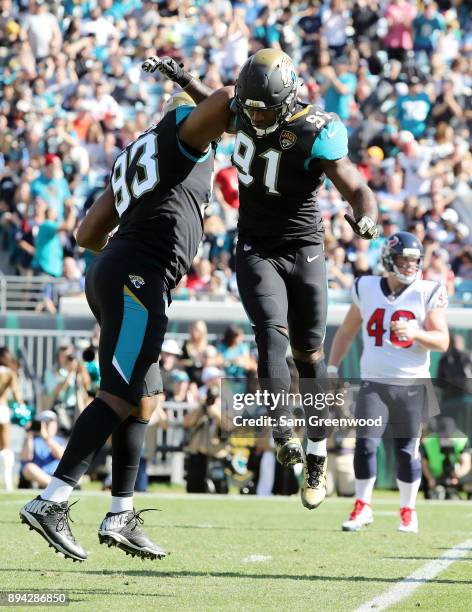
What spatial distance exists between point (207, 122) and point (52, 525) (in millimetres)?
1836

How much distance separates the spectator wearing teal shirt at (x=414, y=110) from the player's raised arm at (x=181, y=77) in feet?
35.8

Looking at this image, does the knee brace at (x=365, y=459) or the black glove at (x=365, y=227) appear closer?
the black glove at (x=365, y=227)

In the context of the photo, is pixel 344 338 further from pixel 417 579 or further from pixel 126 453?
pixel 126 453

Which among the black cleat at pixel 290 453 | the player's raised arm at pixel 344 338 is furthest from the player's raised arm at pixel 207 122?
the player's raised arm at pixel 344 338

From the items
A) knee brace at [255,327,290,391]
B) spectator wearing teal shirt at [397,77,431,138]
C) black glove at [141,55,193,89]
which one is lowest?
knee brace at [255,327,290,391]

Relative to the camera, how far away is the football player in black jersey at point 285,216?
5.83 metres

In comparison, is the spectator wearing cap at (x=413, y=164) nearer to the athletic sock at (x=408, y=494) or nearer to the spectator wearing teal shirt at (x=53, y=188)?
the spectator wearing teal shirt at (x=53, y=188)

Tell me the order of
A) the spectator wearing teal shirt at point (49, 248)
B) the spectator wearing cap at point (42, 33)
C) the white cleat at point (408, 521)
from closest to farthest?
the white cleat at point (408, 521) → the spectator wearing teal shirt at point (49, 248) → the spectator wearing cap at point (42, 33)

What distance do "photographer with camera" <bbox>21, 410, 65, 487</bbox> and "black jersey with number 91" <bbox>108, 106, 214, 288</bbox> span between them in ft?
20.7

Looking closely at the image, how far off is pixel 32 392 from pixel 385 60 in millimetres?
8002

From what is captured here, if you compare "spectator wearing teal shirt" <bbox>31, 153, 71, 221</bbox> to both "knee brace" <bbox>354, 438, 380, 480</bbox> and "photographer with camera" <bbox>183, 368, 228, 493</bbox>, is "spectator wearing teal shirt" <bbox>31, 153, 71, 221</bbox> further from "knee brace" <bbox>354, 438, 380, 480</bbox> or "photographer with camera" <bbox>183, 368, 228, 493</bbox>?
"knee brace" <bbox>354, 438, 380, 480</bbox>

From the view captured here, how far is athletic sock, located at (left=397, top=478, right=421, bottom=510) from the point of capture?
8781mm

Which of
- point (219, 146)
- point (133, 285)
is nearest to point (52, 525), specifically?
point (133, 285)

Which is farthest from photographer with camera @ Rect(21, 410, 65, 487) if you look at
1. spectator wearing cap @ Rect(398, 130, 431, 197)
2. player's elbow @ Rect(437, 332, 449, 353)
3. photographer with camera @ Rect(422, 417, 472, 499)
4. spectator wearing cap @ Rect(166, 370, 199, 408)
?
spectator wearing cap @ Rect(398, 130, 431, 197)
